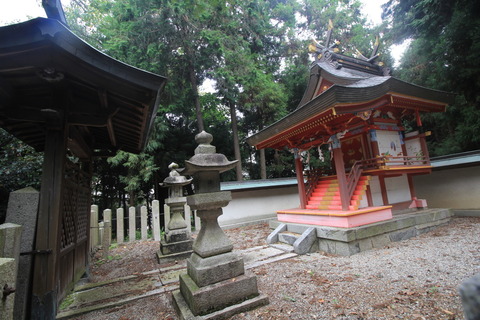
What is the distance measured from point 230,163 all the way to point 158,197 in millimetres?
12566

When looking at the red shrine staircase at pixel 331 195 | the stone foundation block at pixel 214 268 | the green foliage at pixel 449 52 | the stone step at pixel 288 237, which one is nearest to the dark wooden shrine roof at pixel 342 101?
the red shrine staircase at pixel 331 195

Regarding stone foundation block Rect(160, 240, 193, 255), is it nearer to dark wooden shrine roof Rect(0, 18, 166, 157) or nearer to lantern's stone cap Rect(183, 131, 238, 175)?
lantern's stone cap Rect(183, 131, 238, 175)

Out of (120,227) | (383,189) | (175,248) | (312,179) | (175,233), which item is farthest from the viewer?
(312,179)

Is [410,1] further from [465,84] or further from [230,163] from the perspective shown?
[230,163]

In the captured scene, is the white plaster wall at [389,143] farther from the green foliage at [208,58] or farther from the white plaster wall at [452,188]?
the green foliage at [208,58]

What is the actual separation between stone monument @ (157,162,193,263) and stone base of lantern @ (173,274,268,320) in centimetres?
244

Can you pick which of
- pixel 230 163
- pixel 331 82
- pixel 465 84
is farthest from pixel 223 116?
pixel 230 163

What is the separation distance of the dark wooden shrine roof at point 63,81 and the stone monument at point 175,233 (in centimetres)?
265

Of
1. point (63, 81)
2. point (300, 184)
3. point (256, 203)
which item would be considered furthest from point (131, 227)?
point (63, 81)

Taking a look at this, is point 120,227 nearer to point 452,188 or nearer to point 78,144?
point 78,144

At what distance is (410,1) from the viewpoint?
994 centimetres

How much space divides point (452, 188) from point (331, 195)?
544cm

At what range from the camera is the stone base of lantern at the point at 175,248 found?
520 cm

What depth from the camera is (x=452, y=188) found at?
859 centimetres
